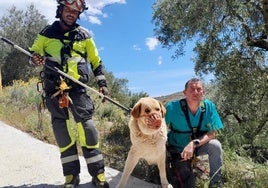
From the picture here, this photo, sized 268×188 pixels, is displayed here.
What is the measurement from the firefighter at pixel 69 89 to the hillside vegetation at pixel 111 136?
102 cm

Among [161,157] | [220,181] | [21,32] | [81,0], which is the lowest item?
Result: [220,181]

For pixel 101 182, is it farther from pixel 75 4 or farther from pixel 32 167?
pixel 75 4

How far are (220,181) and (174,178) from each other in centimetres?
51

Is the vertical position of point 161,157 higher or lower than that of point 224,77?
lower

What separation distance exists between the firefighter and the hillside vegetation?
102 cm

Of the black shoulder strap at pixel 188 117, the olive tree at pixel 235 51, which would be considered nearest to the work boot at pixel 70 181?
the black shoulder strap at pixel 188 117

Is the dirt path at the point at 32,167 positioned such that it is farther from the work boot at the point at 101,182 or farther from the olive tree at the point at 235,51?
the olive tree at the point at 235,51

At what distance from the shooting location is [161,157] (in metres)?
4.48

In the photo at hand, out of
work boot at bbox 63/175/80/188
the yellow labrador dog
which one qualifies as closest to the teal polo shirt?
the yellow labrador dog

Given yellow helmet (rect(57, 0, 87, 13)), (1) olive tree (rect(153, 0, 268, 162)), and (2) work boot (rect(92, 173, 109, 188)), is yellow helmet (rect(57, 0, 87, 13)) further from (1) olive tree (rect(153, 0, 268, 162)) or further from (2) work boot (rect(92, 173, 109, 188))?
(1) olive tree (rect(153, 0, 268, 162))

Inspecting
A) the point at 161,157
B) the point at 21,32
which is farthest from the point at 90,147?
the point at 21,32

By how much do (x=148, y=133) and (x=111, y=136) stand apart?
15.5 ft

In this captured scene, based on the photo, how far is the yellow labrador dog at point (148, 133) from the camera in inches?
163

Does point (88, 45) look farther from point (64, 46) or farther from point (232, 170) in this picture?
point (232, 170)
